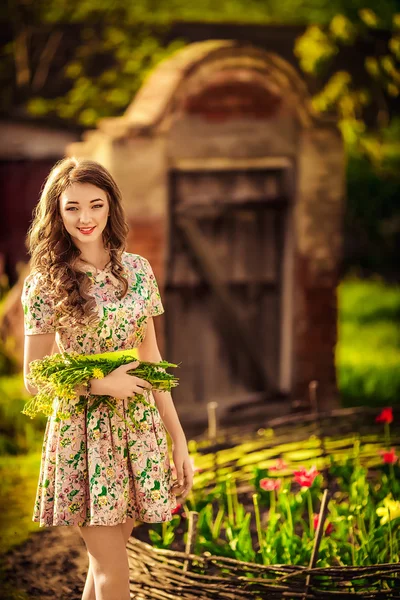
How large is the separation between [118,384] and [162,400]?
29cm

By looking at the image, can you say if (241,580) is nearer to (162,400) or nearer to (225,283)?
(162,400)

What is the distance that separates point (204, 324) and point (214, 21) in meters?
6.68

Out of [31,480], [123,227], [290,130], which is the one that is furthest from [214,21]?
[123,227]

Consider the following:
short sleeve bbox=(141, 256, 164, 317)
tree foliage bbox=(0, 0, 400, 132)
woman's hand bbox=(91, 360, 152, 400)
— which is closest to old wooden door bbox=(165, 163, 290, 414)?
short sleeve bbox=(141, 256, 164, 317)

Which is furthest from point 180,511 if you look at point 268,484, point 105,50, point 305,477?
point 105,50

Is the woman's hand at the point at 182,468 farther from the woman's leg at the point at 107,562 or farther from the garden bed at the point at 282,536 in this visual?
the garden bed at the point at 282,536

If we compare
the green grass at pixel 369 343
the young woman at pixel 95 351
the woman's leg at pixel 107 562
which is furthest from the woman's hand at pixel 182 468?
the green grass at pixel 369 343

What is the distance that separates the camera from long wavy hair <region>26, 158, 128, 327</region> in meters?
3.09

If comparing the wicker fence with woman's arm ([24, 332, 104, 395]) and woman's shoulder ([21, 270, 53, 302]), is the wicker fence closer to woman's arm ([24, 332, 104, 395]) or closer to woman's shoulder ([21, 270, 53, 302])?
woman's arm ([24, 332, 104, 395])

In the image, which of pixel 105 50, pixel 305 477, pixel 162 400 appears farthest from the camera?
pixel 105 50

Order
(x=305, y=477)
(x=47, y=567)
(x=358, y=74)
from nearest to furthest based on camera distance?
(x=305, y=477)
(x=47, y=567)
(x=358, y=74)

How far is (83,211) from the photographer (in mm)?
3137

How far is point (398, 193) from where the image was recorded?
14008 millimetres

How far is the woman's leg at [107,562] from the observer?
3.08m
